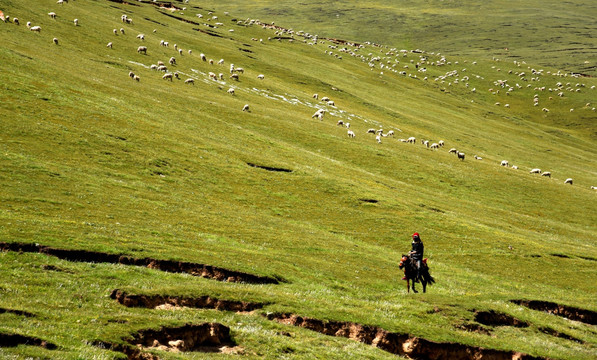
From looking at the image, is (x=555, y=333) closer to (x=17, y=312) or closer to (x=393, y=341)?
(x=393, y=341)

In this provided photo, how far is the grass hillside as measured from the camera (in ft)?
67.7

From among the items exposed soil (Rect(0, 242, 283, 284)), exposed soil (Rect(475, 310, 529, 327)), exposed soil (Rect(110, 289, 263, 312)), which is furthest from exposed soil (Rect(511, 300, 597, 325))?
exposed soil (Rect(110, 289, 263, 312))

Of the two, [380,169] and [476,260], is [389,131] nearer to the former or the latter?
[380,169]

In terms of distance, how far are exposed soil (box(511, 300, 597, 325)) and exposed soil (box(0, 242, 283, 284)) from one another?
18823mm

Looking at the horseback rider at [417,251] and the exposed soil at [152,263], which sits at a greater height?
the horseback rider at [417,251]

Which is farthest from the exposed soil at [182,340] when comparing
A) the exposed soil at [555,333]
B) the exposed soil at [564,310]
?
the exposed soil at [564,310]

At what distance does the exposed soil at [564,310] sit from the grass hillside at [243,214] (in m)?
1.04

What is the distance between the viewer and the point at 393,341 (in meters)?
22.3

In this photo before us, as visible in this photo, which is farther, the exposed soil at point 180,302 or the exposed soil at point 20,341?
the exposed soil at point 180,302

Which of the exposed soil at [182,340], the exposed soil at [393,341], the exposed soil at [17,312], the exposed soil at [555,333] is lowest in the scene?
the exposed soil at [555,333]

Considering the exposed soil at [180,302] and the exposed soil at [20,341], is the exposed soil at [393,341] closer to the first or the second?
the exposed soil at [180,302]

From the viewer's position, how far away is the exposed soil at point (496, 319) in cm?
2756

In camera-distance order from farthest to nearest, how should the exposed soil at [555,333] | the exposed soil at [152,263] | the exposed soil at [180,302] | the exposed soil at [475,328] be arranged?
the exposed soil at [555,333]
the exposed soil at [475,328]
the exposed soil at [152,263]
the exposed soil at [180,302]

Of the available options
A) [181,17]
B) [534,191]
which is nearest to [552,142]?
[534,191]
